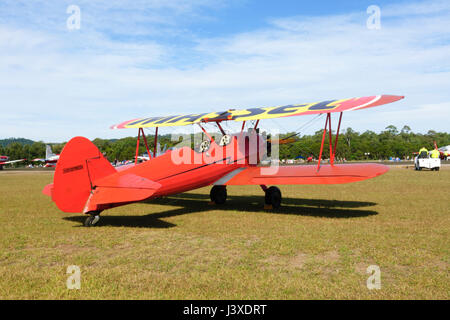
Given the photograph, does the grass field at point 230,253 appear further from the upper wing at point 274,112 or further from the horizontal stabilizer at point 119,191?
the upper wing at point 274,112

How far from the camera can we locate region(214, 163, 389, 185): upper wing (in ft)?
27.5

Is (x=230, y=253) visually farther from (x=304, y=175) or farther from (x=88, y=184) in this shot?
(x=304, y=175)

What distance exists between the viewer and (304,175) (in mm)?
9047

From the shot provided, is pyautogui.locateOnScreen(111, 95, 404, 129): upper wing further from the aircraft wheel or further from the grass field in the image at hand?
the grass field

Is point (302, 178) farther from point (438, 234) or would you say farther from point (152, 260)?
point (152, 260)

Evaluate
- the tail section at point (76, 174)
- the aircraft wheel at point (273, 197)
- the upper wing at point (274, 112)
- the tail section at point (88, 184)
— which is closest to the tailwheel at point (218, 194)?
the aircraft wheel at point (273, 197)

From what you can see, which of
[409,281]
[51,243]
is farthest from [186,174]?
[409,281]

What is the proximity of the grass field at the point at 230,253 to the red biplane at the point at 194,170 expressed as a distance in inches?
28.5

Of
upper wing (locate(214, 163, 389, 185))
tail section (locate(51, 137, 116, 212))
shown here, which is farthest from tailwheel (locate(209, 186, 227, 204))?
tail section (locate(51, 137, 116, 212))

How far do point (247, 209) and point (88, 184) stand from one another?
4.59 meters

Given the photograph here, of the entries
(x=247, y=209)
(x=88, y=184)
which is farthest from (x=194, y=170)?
(x=88, y=184)

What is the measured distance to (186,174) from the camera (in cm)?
879

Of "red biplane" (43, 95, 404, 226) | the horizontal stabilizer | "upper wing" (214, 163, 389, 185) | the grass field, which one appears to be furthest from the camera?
"upper wing" (214, 163, 389, 185)
